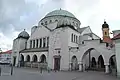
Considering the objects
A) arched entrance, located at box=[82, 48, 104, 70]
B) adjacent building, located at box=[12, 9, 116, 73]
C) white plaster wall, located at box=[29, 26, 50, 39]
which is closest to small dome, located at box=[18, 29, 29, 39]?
adjacent building, located at box=[12, 9, 116, 73]

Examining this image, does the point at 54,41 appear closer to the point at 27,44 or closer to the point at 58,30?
the point at 58,30

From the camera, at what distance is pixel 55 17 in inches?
1645

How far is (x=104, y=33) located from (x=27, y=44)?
79.8 feet

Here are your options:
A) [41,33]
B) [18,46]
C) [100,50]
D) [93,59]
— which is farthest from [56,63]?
[18,46]

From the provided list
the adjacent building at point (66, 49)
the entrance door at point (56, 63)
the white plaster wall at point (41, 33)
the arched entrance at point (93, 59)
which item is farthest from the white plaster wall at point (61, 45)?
the arched entrance at point (93, 59)

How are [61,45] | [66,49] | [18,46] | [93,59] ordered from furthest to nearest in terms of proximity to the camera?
[18,46], [93,59], [61,45], [66,49]

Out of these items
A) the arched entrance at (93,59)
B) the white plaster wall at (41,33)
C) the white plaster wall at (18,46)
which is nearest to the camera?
the arched entrance at (93,59)

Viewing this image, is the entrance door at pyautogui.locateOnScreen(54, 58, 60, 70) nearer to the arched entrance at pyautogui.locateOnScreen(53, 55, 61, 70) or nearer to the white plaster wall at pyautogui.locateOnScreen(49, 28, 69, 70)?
the arched entrance at pyautogui.locateOnScreen(53, 55, 61, 70)

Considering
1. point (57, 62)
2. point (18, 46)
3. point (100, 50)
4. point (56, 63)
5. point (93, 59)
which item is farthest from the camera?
point (18, 46)

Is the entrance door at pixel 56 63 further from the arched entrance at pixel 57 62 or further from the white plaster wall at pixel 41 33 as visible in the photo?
the white plaster wall at pixel 41 33

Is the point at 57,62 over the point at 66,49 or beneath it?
beneath

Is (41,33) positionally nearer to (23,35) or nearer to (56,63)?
(23,35)

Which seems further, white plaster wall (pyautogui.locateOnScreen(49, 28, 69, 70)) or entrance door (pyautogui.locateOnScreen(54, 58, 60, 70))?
entrance door (pyautogui.locateOnScreen(54, 58, 60, 70))

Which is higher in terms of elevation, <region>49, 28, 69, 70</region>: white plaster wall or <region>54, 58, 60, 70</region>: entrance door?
<region>49, 28, 69, 70</region>: white plaster wall
